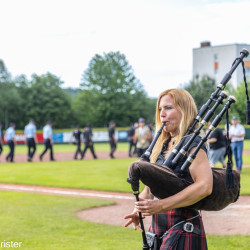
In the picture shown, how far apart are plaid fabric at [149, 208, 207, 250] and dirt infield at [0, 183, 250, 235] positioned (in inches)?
175

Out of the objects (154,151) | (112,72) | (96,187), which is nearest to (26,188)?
(96,187)

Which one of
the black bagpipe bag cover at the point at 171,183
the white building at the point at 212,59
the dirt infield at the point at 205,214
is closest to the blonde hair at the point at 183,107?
the black bagpipe bag cover at the point at 171,183

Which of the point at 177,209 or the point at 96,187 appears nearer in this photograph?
the point at 177,209

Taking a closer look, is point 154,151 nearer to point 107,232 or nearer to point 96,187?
point 107,232

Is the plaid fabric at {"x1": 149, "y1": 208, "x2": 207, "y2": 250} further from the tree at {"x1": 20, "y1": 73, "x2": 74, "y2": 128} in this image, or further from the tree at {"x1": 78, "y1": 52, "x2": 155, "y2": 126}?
the tree at {"x1": 20, "y1": 73, "x2": 74, "y2": 128}

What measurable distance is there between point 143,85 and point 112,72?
6721 millimetres

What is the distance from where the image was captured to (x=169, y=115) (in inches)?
129

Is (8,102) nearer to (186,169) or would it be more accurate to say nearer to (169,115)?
(169,115)

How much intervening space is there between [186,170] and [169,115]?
0.47 m

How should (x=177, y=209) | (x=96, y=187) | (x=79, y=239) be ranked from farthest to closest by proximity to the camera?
(x=96, y=187) → (x=79, y=239) → (x=177, y=209)

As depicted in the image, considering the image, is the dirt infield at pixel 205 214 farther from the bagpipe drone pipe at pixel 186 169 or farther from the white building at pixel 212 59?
the white building at pixel 212 59

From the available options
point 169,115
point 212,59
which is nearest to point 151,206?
point 169,115

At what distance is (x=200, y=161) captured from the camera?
9.93 feet

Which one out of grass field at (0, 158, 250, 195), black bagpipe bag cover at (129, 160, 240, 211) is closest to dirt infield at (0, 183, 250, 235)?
grass field at (0, 158, 250, 195)
